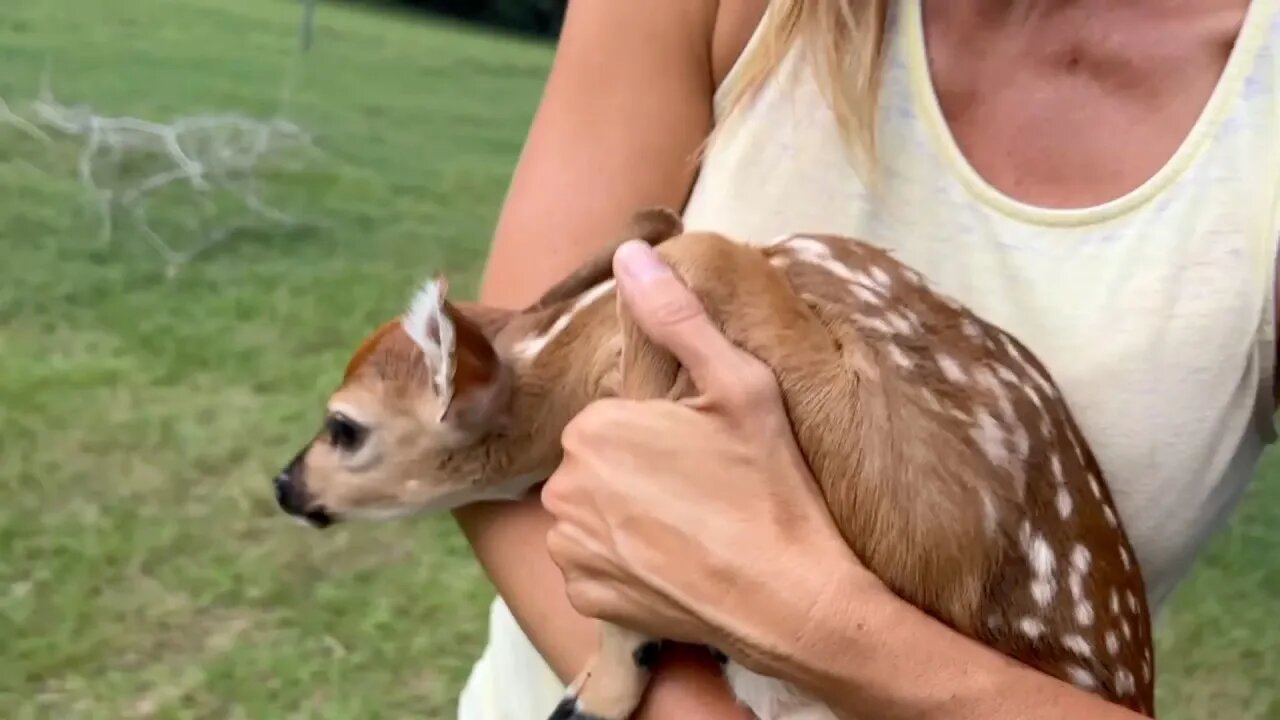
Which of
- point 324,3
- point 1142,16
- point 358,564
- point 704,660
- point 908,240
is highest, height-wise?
point 1142,16

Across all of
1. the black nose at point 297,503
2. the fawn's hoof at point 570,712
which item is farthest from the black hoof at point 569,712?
the black nose at point 297,503

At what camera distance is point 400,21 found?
16.8ft

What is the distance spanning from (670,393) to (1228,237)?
14.4 inches

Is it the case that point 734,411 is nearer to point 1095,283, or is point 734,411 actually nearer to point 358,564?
point 1095,283

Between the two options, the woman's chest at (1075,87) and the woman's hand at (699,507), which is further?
the woman's chest at (1075,87)

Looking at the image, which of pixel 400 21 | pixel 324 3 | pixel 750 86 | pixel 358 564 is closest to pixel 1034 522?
pixel 750 86

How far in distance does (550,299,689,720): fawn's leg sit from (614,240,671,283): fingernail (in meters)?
0.03

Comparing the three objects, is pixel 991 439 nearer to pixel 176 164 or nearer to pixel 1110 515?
pixel 1110 515

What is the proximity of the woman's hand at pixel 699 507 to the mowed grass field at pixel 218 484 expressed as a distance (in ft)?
3.48

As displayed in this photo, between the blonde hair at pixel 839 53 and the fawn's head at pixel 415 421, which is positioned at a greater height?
the blonde hair at pixel 839 53

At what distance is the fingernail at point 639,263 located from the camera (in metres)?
0.77

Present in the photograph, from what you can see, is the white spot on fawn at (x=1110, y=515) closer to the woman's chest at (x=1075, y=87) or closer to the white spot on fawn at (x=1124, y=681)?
the white spot on fawn at (x=1124, y=681)

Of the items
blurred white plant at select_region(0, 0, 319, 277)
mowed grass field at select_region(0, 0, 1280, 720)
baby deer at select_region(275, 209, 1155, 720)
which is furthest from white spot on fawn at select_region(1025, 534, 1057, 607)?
blurred white plant at select_region(0, 0, 319, 277)

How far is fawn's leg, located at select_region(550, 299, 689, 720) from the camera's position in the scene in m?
0.79
